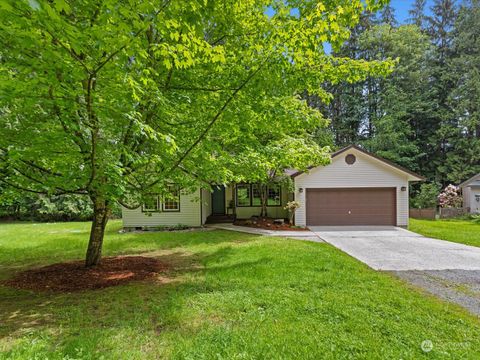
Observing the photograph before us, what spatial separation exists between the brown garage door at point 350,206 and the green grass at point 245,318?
25.0ft

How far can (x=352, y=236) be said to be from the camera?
10805 millimetres

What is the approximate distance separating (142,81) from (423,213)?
821 inches

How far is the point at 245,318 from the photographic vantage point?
3709mm

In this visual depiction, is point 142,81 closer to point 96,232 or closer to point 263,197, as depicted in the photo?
point 96,232

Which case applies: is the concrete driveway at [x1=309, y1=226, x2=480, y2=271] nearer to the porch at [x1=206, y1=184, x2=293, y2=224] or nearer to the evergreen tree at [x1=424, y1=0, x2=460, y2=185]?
the porch at [x1=206, y1=184, x2=293, y2=224]

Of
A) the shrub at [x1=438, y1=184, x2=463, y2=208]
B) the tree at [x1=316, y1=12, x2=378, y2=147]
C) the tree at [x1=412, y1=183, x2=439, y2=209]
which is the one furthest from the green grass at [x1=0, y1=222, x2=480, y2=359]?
the tree at [x1=316, y1=12, x2=378, y2=147]

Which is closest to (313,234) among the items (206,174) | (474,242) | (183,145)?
(474,242)

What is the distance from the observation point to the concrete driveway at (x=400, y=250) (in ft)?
21.7

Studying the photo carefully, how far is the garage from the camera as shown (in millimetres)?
13625

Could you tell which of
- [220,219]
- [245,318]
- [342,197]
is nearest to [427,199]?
[342,197]

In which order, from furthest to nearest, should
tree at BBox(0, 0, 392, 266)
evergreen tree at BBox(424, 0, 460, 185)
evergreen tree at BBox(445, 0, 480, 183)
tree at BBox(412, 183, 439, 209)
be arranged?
evergreen tree at BBox(424, 0, 460, 185) → evergreen tree at BBox(445, 0, 480, 183) → tree at BBox(412, 183, 439, 209) → tree at BBox(0, 0, 392, 266)

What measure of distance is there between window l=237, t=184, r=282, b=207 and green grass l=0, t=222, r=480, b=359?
9998mm

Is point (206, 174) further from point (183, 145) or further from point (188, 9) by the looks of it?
point (188, 9)

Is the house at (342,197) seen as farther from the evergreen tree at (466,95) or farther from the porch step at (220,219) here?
the evergreen tree at (466,95)
